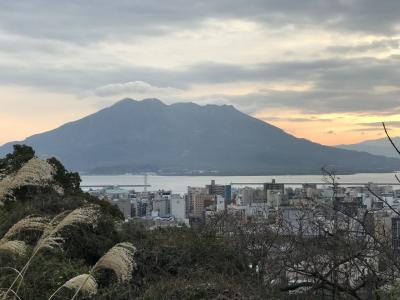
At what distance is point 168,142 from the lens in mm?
160875

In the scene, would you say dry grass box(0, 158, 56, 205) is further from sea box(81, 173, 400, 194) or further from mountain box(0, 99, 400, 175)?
mountain box(0, 99, 400, 175)

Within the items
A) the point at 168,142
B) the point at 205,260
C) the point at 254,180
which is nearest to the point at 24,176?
the point at 205,260

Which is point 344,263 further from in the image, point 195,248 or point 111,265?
point 111,265

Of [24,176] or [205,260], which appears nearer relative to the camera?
[24,176]

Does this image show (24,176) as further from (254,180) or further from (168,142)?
(168,142)

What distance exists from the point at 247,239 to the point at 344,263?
6.13 ft

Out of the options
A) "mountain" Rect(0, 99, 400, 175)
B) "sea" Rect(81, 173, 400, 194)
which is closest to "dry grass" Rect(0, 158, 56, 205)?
"sea" Rect(81, 173, 400, 194)

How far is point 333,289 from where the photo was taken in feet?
23.6

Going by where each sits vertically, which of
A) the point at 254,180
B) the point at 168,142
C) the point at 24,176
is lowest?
the point at 254,180

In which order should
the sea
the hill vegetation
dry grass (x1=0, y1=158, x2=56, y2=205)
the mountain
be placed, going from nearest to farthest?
dry grass (x1=0, y1=158, x2=56, y2=205) < the hill vegetation < the sea < the mountain

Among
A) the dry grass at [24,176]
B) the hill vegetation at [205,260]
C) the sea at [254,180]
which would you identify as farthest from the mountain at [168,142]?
the dry grass at [24,176]

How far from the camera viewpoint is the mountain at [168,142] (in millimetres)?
117100

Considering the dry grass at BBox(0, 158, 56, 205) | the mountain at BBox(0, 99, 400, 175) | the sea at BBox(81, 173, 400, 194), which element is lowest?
the sea at BBox(81, 173, 400, 194)

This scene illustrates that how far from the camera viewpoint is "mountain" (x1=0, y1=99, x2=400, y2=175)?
384ft
